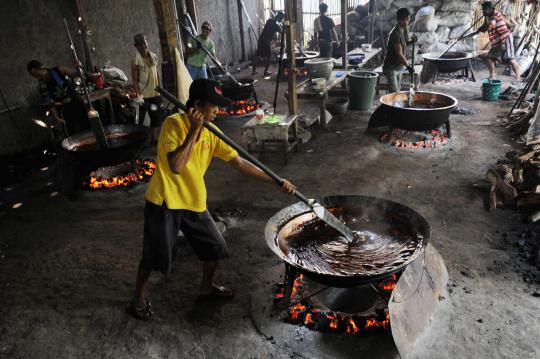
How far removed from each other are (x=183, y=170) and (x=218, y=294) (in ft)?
5.18

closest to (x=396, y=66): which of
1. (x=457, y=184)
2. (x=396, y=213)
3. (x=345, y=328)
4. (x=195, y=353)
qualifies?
(x=457, y=184)

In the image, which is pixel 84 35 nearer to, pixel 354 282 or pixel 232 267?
pixel 232 267

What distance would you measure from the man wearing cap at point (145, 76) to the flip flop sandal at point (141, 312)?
17.0 feet

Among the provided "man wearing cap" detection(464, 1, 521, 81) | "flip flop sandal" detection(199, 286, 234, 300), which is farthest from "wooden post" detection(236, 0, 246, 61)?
"flip flop sandal" detection(199, 286, 234, 300)

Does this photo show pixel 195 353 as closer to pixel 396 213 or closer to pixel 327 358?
pixel 327 358

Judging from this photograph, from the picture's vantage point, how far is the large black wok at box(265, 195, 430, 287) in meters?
3.35

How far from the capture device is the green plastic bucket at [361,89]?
1009cm

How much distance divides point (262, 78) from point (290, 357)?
13.2m

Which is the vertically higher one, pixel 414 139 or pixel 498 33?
pixel 498 33

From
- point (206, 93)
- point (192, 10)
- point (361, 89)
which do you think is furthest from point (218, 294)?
point (192, 10)

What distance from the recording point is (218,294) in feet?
13.7

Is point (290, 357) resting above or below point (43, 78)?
below

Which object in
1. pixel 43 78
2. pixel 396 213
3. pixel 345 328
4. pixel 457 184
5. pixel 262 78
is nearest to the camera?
pixel 345 328

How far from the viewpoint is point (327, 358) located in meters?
3.41
